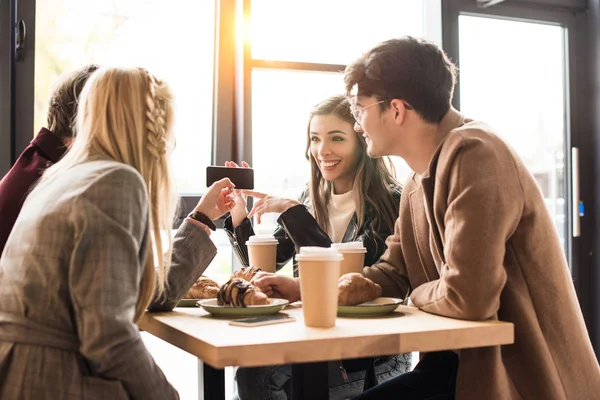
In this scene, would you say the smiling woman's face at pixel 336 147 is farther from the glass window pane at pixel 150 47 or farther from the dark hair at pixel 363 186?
the glass window pane at pixel 150 47

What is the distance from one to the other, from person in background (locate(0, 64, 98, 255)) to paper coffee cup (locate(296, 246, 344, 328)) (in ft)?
3.05

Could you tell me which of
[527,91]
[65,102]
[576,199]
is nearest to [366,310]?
[65,102]

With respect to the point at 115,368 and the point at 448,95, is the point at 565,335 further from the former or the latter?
the point at 115,368

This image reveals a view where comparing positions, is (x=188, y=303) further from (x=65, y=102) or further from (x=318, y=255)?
(x=65, y=102)

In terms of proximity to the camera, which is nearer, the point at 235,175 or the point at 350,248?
the point at 350,248

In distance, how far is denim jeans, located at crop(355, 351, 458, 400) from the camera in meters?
1.69

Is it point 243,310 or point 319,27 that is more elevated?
point 319,27

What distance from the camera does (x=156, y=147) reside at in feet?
4.62

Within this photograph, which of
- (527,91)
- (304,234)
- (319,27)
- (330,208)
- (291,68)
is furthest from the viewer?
(527,91)

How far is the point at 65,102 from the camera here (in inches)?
79.9

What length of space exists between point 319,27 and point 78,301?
251 centimetres

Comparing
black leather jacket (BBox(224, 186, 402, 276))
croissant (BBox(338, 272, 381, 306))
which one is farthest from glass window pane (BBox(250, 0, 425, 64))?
croissant (BBox(338, 272, 381, 306))

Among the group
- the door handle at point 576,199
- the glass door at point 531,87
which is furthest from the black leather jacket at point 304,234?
the door handle at point 576,199

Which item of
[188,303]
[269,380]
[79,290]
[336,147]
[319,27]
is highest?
[319,27]
